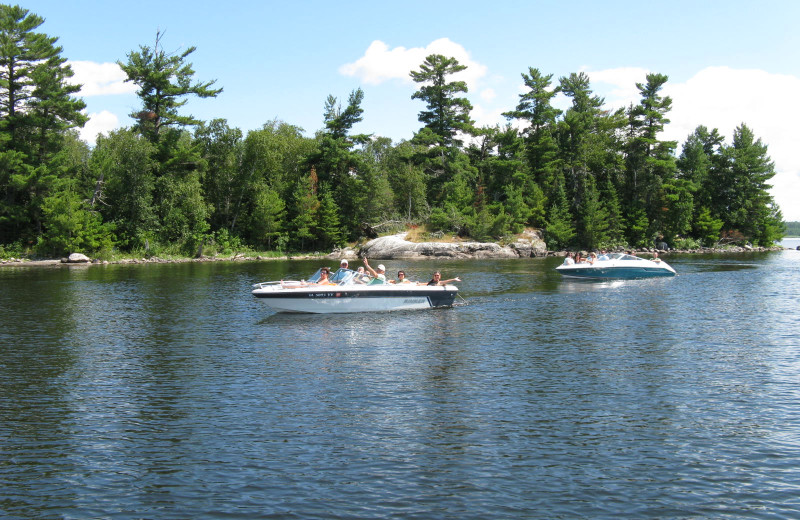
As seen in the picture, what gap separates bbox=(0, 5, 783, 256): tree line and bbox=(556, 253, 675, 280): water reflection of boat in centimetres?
2884

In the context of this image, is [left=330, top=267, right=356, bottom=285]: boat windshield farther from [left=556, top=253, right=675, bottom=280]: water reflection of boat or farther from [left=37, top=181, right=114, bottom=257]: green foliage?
[left=37, top=181, right=114, bottom=257]: green foliage

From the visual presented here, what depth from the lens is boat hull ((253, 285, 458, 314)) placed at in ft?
82.5

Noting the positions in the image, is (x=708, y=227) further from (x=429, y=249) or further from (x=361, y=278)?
(x=361, y=278)

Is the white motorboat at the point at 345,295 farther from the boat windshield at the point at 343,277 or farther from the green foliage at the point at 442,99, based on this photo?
the green foliage at the point at 442,99

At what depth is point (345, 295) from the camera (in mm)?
25891

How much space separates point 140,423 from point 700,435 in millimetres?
11199

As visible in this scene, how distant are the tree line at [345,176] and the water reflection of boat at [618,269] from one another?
28.8 metres

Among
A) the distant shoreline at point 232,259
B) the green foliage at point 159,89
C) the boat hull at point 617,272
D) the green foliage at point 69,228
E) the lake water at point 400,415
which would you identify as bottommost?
the lake water at point 400,415

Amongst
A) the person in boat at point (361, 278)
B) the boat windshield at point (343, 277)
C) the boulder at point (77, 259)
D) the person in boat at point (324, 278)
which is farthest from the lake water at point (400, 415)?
the boulder at point (77, 259)

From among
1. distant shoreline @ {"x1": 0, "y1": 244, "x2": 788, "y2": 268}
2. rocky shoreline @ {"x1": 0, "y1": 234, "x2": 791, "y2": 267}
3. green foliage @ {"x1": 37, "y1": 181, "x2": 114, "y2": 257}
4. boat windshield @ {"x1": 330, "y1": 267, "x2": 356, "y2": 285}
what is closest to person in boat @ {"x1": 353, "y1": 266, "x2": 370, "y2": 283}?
boat windshield @ {"x1": 330, "y1": 267, "x2": 356, "y2": 285}

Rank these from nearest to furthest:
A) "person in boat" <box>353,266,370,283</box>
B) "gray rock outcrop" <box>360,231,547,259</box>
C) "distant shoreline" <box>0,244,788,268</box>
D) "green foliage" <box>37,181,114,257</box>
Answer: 1. "person in boat" <box>353,266,370,283</box>
2. "distant shoreline" <box>0,244,788,268</box>
3. "green foliage" <box>37,181,114,257</box>
4. "gray rock outcrop" <box>360,231,547,259</box>

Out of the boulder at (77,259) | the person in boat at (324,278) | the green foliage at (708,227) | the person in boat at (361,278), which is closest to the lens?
the person in boat at (324,278)

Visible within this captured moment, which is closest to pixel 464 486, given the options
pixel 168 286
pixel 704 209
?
pixel 168 286

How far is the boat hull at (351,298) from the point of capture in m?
25.2
